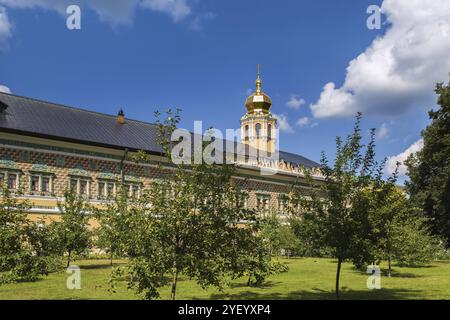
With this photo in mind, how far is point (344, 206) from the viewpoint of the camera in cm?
1411

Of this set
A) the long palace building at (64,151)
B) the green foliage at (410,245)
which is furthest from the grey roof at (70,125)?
the green foliage at (410,245)

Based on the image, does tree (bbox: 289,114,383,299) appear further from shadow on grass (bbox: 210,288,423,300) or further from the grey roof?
the grey roof

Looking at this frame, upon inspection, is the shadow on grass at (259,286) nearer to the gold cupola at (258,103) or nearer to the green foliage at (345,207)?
the green foliage at (345,207)

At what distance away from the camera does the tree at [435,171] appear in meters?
34.5

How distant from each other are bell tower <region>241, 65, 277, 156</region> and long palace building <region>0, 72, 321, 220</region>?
57.9 feet

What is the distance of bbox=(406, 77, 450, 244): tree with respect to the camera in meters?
34.5

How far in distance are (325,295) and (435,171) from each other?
1224 inches

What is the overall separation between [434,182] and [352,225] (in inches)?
1172

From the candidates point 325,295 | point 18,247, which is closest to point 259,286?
point 325,295

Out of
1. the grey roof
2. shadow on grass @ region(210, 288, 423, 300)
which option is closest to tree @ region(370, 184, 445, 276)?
shadow on grass @ region(210, 288, 423, 300)

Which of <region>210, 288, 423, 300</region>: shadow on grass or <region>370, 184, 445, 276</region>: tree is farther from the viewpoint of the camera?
<region>210, 288, 423, 300</region>: shadow on grass

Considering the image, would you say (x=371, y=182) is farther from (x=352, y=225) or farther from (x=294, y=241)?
(x=294, y=241)

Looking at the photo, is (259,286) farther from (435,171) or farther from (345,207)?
(435,171)
